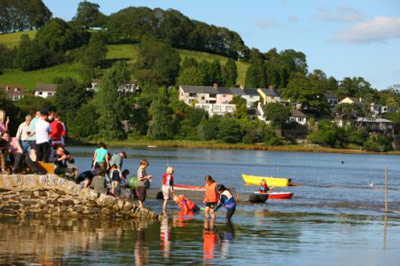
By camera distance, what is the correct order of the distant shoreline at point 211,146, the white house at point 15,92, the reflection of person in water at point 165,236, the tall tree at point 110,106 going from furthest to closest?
Answer: the white house at point 15,92
the tall tree at point 110,106
the distant shoreline at point 211,146
the reflection of person in water at point 165,236

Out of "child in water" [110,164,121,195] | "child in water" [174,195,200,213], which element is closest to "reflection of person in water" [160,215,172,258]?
"child in water" [110,164,121,195]

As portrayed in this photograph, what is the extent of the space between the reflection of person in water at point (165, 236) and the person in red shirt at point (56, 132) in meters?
4.74

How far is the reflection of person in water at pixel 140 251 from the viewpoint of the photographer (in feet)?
71.7

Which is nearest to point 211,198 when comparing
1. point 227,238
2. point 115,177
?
point 115,177

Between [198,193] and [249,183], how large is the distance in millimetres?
24990

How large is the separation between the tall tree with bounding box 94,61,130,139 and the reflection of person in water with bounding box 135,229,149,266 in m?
133

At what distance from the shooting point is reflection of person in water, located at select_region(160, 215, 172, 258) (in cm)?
2377

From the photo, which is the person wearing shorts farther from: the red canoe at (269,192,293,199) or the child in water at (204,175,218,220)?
the red canoe at (269,192,293,199)

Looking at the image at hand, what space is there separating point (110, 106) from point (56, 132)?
134163mm

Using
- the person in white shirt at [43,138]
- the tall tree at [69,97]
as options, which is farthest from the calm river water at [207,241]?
the tall tree at [69,97]

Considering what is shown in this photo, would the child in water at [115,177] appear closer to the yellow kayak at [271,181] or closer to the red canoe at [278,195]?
the red canoe at [278,195]

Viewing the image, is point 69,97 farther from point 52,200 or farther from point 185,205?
point 52,200

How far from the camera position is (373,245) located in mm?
27078

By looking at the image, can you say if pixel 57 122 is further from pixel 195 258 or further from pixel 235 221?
pixel 195 258
